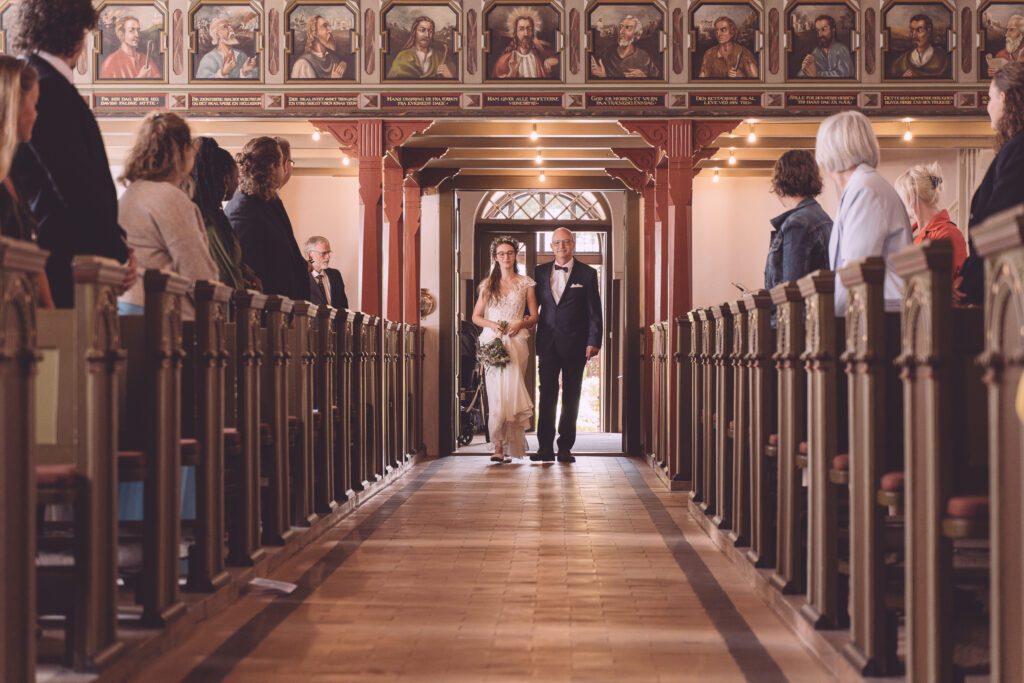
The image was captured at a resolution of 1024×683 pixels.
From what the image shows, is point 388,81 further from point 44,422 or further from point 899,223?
point 44,422

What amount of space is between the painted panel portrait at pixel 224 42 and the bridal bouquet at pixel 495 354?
9.88 ft

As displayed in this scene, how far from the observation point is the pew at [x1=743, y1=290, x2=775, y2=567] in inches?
194

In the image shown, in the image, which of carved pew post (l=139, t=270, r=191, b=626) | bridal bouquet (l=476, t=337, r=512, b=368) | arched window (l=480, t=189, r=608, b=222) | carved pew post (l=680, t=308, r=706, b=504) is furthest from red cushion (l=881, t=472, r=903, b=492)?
arched window (l=480, t=189, r=608, b=222)

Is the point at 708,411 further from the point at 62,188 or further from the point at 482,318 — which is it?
the point at 482,318

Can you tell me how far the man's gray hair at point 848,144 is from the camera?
14.5 feet

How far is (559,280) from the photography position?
11.8 metres

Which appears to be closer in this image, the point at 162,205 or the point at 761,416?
the point at 162,205

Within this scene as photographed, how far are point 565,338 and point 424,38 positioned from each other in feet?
9.41

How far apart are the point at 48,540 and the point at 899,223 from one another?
293 centimetres

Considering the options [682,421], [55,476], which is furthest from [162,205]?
[682,421]

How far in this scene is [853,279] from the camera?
337cm

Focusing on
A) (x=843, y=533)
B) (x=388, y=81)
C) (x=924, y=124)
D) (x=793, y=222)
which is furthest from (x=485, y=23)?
(x=843, y=533)

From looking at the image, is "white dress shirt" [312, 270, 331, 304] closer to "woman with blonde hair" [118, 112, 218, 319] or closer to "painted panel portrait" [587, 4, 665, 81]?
"painted panel portrait" [587, 4, 665, 81]

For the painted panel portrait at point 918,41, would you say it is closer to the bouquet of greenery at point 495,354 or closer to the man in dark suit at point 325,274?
the bouquet of greenery at point 495,354
